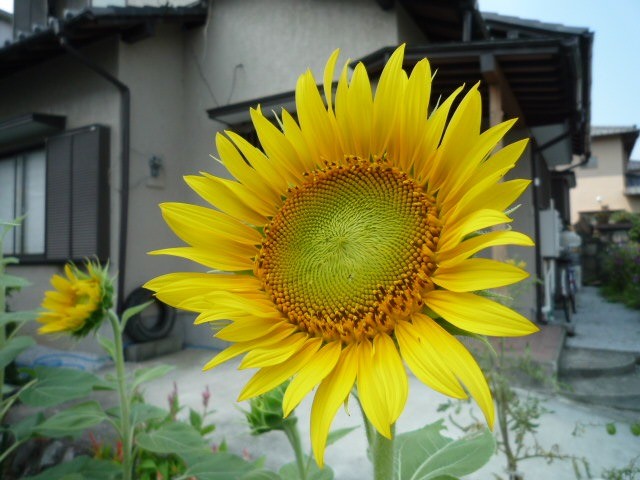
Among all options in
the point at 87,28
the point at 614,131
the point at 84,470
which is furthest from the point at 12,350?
the point at 614,131

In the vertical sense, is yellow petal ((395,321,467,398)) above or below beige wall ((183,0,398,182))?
below

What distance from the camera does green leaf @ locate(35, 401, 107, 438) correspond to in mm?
1226

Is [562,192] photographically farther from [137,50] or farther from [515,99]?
[137,50]

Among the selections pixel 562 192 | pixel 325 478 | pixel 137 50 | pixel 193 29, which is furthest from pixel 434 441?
pixel 562 192

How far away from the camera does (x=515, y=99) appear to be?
5.38 meters

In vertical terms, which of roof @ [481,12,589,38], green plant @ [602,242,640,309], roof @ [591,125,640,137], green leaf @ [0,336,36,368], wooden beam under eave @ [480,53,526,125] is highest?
roof @ [591,125,640,137]

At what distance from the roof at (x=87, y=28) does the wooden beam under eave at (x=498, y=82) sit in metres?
3.89

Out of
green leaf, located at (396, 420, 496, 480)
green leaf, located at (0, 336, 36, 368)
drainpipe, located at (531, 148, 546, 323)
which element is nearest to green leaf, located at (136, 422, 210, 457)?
green leaf, located at (0, 336, 36, 368)

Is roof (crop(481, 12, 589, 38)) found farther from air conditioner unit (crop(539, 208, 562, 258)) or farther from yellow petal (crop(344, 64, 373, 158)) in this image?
yellow petal (crop(344, 64, 373, 158))

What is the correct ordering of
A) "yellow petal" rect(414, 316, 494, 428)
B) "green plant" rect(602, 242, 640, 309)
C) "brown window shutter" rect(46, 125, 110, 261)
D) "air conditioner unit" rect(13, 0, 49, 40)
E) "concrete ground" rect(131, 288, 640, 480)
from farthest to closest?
1. "green plant" rect(602, 242, 640, 309)
2. "air conditioner unit" rect(13, 0, 49, 40)
3. "brown window shutter" rect(46, 125, 110, 261)
4. "concrete ground" rect(131, 288, 640, 480)
5. "yellow petal" rect(414, 316, 494, 428)

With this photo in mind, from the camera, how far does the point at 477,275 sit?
1.80ft

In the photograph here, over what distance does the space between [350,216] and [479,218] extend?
25 cm

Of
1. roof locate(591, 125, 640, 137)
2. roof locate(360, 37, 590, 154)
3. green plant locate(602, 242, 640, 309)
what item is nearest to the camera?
roof locate(360, 37, 590, 154)

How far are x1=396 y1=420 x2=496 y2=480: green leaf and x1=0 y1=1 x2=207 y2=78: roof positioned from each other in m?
5.68
